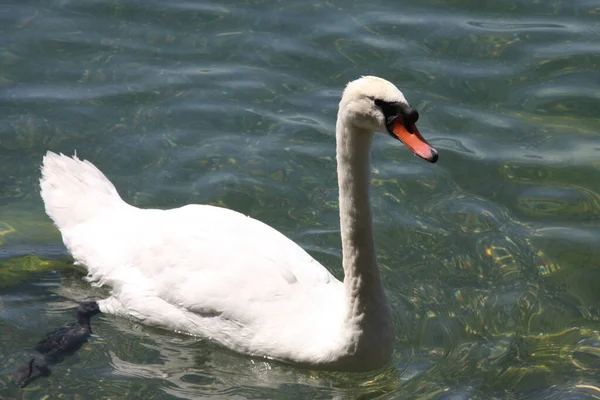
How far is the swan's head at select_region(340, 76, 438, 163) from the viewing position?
5.68 m

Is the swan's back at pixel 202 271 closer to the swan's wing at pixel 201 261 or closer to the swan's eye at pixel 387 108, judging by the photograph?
the swan's wing at pixel 201 261

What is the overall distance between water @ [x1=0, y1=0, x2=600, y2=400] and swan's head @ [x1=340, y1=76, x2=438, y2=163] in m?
1.69

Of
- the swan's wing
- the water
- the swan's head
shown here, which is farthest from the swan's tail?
the swan's head

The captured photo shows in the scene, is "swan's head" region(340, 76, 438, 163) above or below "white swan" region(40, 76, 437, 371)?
above

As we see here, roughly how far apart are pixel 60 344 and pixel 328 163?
297 centimetres

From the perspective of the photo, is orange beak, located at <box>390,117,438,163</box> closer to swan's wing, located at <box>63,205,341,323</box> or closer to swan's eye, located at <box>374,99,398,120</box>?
swan's eye, located at <box>374,99,398,120</box>

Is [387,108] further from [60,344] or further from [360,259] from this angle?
[60,344]

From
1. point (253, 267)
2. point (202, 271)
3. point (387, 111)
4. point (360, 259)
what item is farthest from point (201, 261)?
point (387, 111)

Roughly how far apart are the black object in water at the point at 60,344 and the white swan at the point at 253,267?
0.16m

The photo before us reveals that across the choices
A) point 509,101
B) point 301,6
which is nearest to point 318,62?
point 301,6

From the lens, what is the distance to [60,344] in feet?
22.6

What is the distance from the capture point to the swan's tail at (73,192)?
307 inches

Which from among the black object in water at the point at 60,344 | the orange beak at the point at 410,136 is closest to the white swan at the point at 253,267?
the orange beak at the point at 410,136

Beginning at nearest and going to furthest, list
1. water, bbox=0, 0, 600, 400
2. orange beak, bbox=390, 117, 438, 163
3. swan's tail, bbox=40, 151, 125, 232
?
orange beak, bbox=390, 117, 438, 163 → water, bbox=0, 0, 600, 400 → swan's tail, bbox=40, 151, 125, 232
